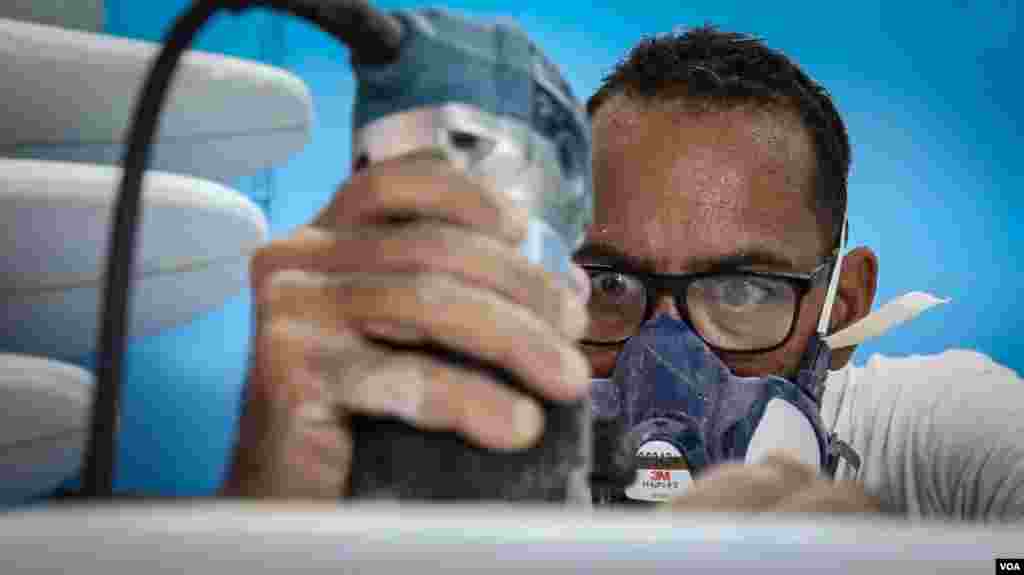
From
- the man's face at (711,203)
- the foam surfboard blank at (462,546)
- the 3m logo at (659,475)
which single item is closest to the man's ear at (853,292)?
the man's face at (711,203)

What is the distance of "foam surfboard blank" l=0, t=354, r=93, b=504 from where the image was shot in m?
0.69

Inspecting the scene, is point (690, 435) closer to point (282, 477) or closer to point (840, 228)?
point (840, 228)

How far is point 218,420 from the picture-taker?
3.54 ft

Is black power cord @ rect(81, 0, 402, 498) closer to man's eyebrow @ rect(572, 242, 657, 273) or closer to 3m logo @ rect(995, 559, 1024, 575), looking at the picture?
3m logo @ rect(995, 559, 1024, 575)

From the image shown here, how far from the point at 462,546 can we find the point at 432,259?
129mm

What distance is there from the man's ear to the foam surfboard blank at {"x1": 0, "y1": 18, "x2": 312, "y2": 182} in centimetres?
70

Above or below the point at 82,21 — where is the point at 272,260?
below

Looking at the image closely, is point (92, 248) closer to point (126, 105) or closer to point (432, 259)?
point (126, 105)

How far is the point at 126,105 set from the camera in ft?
2.56

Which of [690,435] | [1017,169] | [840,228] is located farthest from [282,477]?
[1017,169]

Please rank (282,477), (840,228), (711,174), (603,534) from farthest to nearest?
(840,228) → (711,174) → (282,477) → (603,534)

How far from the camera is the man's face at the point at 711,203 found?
969 mm

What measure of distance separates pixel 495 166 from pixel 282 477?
15cm

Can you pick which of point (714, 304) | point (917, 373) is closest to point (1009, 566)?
point (714, 304)
